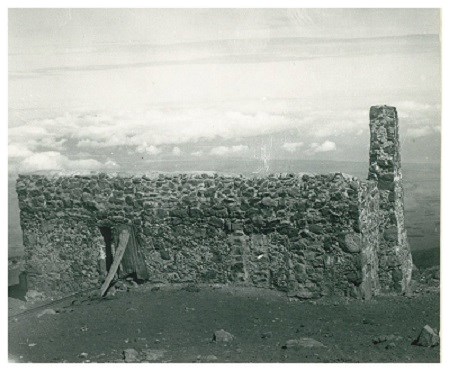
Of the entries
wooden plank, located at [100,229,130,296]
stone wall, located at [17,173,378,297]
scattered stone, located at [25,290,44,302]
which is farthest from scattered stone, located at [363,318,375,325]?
scattered stone, located at [25,290,44,302]

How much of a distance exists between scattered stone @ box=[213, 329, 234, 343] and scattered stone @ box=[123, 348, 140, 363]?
Answer: 126 centimetres

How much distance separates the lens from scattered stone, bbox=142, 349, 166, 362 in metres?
8.92

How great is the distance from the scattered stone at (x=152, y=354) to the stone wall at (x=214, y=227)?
292 centimetres

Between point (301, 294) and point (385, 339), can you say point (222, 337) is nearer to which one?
point (301, 294)

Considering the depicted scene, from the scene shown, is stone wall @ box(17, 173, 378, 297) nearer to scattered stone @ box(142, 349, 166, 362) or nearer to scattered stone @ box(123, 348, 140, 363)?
scattered stone @ box(142, 349, 166, 362)

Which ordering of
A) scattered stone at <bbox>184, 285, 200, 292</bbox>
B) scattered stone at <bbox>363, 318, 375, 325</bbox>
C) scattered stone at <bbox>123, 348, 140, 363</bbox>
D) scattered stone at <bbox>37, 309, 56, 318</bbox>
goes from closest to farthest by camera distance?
1. scattered stone at <bbox>123, 348, 140, 363</bbox>
2. scattered stone at <bbox>363, 318, 375, 325</bbox>
3. scattered stone at <bbox>37, 309, 56, 318</bbox>
4. scattered stone at <bbox>184, 285, 200, 292</bbox>

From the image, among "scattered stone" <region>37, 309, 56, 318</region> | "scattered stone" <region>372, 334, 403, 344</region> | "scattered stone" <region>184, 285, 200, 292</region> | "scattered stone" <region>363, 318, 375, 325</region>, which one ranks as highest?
"scattered stone" <region>184, 285, 200, 292</region>

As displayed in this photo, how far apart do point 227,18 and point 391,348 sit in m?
6.02

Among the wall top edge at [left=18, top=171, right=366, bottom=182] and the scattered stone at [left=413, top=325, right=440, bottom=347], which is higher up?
the wall top edge at [left=18, top=171, right=366, bottom=182]

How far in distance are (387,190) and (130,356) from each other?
6.42 meters

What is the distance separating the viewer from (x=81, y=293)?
12422 millimetres

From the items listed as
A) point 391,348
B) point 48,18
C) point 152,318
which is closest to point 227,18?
point 48,18

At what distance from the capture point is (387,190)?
1244 cm

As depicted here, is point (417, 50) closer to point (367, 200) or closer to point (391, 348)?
point (367, 200)
